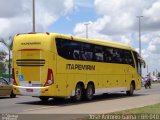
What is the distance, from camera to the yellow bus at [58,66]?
21.5 meters

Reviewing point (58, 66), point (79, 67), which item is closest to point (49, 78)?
point (58, 66)

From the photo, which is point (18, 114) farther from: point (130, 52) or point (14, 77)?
point (130, 52)

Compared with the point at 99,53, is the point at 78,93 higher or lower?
lower

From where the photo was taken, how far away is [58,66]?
21.8 m

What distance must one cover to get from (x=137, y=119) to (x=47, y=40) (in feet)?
28.5

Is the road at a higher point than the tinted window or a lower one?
lower

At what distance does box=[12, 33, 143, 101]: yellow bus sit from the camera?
2152 centimetres

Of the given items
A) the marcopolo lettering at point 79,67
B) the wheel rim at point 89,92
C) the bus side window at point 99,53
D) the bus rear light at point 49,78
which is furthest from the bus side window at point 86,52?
the bus rear light at point 49,78

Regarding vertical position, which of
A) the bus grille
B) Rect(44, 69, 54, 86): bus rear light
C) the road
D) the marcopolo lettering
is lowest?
the road

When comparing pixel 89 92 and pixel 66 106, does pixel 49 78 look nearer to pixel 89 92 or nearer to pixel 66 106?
pixel 66 106

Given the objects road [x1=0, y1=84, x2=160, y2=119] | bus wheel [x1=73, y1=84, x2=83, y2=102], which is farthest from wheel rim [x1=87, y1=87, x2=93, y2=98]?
road [x1=0, y1=84, x2=160, y2=119]

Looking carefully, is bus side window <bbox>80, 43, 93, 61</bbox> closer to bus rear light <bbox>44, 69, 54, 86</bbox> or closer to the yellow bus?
the yellow bus

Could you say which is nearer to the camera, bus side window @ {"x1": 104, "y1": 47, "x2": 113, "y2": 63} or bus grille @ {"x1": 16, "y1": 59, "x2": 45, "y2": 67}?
bus grille @ {"x1": 16, "y1": 59, "x2": 45, "y2": 67}

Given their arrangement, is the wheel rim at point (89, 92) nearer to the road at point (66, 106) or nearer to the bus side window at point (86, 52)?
the road at point (66, 106)
